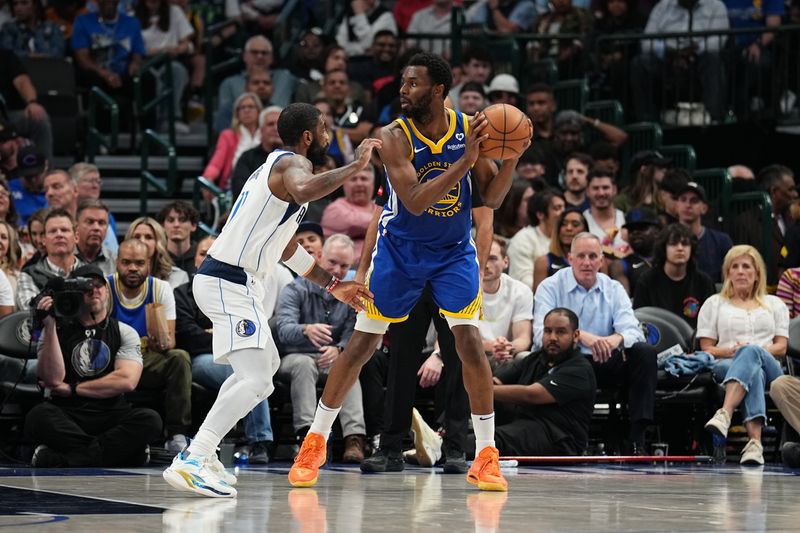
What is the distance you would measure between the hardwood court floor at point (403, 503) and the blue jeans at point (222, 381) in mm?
879

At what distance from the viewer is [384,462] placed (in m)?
8.84

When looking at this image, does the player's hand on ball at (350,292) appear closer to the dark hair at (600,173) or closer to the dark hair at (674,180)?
the dark hair at (600,173)

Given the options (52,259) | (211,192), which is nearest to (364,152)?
(52,259)

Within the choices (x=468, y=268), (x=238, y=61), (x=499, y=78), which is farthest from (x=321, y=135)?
(x=238, y=61)

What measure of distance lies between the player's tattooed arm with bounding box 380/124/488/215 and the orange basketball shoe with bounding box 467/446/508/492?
52.0 inches

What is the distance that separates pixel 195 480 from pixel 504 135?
240 centimetres

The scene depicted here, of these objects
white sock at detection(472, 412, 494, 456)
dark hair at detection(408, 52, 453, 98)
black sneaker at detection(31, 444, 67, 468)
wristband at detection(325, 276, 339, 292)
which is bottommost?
black sneaker at detection(31, 444, 67, 468)

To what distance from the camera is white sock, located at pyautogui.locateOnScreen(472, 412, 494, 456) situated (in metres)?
7.63

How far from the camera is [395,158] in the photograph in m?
7.49

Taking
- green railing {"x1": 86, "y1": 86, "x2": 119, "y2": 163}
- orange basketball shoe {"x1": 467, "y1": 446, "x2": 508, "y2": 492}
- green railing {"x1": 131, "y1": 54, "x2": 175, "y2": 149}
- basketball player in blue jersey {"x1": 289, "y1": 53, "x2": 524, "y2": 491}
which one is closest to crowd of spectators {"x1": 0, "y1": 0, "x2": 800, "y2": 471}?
green railing {"x1": 131, "y1": 54, "x2": 175, "y2": 149}

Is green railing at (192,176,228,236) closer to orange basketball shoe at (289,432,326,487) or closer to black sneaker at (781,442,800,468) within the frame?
orange basketball shoe at (289,432,326,487)

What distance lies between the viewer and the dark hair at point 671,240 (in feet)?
38.0

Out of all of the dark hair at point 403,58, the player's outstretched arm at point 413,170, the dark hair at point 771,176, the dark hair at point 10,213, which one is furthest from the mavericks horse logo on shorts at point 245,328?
the dark hair at point 403,58

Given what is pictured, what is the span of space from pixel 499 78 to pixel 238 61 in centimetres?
351
